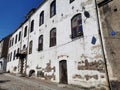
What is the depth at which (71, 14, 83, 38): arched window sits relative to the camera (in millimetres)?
8823

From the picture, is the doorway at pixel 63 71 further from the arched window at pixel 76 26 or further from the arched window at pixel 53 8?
the arched window at pixel 53 8

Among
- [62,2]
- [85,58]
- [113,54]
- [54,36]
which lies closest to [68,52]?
[85,58]

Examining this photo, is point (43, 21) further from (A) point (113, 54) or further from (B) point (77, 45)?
(A) point (113, 54)

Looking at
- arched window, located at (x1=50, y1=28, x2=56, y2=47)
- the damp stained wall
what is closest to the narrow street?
the damp stained wall

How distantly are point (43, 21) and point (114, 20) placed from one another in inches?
362

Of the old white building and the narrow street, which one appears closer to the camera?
the old white building

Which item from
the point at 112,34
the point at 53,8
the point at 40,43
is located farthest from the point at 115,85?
the point at 53,8

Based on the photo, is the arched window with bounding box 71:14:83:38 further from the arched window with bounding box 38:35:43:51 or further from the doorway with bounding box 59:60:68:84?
the arched window with bounding box 38:35:43:51

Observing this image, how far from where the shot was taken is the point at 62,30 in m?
10.5

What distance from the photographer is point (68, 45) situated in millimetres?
9477

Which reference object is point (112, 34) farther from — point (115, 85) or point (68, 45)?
point (68, 45)

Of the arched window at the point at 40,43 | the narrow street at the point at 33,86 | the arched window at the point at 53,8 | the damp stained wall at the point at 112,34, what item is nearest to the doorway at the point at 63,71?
the narrow street at the point at 33,86

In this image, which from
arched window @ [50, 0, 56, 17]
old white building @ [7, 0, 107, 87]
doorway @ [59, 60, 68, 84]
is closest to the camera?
old white building @ [7, 0, 107, 87]

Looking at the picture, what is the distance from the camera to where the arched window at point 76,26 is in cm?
882
